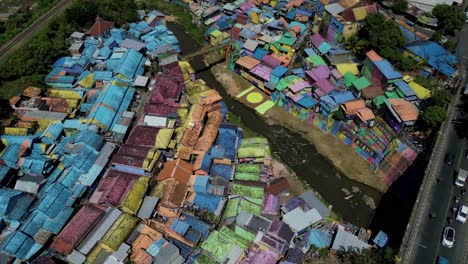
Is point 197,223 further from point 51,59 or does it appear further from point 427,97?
point 51,59

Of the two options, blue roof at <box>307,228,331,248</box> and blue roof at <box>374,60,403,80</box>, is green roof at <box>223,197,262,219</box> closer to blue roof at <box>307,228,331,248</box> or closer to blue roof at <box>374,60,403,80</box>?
blue roof at <box>307,228,331,248</box>

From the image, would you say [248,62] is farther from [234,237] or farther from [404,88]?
[234,237]

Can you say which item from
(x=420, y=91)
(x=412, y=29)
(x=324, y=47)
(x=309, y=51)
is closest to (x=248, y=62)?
(x=309, y=51)

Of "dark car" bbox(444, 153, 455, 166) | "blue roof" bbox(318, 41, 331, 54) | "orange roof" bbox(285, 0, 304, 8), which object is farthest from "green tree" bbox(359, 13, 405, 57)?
"dark car" bbox(444, 153, 455, 166)

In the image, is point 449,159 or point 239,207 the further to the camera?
point 449,159

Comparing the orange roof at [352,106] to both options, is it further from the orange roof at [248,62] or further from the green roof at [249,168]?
the orange roof at [248,62]

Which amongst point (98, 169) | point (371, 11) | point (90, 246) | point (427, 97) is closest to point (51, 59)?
point (98, 169)
